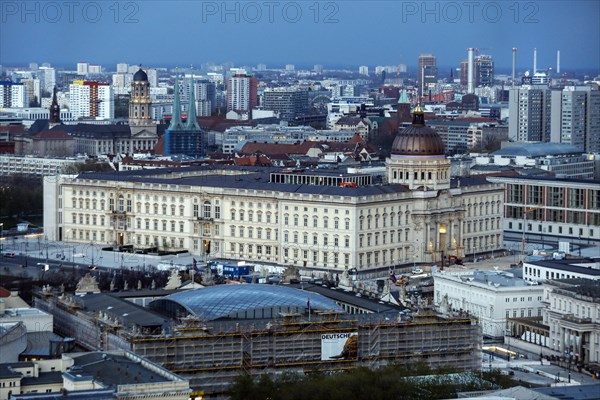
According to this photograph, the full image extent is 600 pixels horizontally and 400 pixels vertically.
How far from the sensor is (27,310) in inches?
2105

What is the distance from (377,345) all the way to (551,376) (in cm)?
732

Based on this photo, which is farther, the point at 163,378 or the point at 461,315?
the point at 461,315

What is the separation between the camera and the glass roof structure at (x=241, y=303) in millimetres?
50625

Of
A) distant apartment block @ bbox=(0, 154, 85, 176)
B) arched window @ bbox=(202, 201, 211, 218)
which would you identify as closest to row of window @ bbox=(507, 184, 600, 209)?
arched window @ bbox=(202, 201, 211, 218)

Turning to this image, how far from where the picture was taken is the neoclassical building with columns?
79562 mm

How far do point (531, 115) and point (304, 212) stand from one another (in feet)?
201

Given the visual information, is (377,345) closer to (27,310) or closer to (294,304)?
(294,304)

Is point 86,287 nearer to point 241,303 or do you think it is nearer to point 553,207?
point 241,303

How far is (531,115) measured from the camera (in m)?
139

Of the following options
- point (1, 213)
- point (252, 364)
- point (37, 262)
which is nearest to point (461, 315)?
point (252, 364)

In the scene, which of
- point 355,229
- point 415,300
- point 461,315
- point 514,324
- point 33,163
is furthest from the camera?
point 33,163

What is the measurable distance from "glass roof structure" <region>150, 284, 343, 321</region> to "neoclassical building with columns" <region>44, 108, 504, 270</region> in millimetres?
26090

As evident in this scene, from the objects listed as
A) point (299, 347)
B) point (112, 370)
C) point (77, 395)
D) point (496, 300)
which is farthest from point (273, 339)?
point (496, 300)

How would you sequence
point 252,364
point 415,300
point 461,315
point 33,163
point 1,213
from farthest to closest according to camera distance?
1. point 33,163
2. point 1,213
3. point 415,300
4. point 461,315
5. point 252,364
